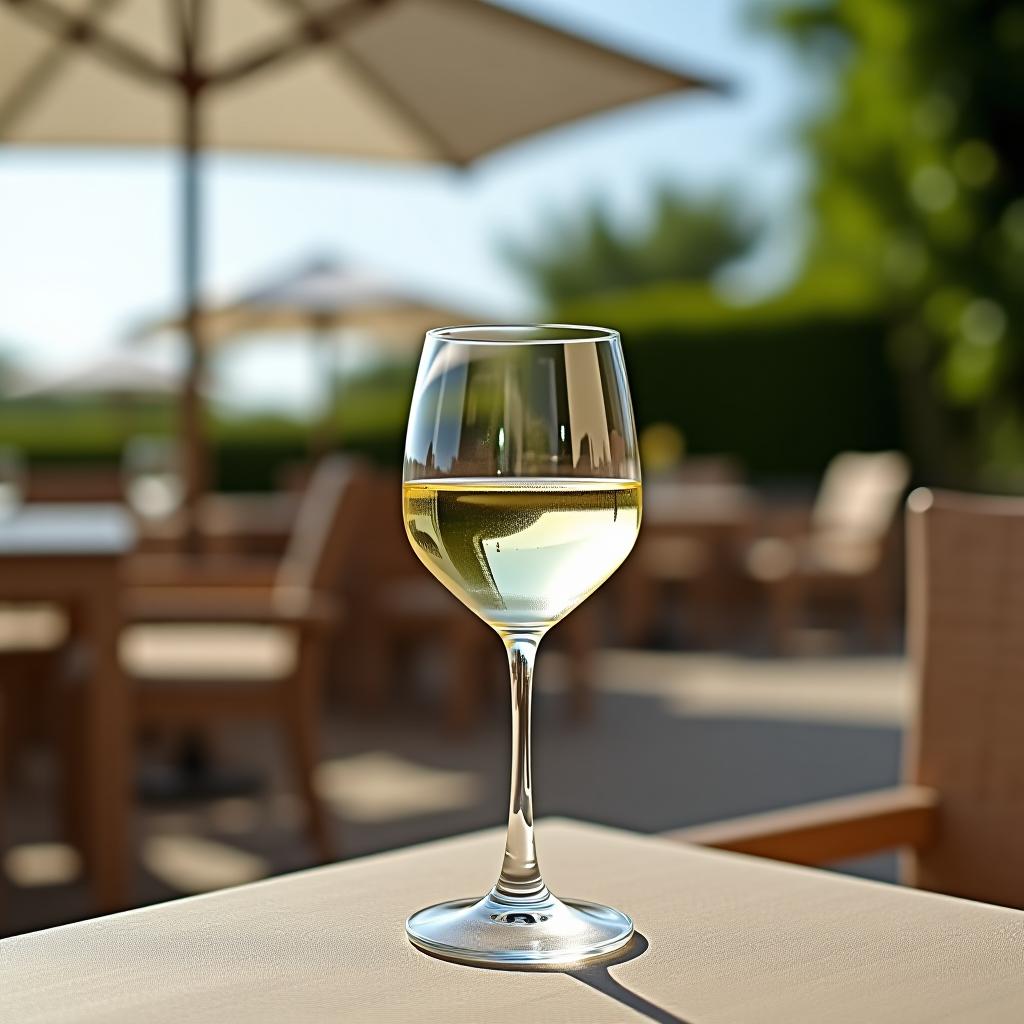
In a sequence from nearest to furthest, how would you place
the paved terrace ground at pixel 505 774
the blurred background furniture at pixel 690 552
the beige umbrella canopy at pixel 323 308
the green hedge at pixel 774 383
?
1. the paved terrace ground at pixel 505 774
2. the blurred background furniture at pixel 690 552
3. the beige umbrella canopy at pixel 323 308
4. the green hedge at pixel 774 383

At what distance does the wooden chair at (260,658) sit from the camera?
11.3 feet

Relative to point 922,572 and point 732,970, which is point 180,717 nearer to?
point 922,572

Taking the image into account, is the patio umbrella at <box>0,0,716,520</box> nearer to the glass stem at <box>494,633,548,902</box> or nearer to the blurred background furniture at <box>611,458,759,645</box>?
the blurred background furniture at <box>611,458,759,645</box>

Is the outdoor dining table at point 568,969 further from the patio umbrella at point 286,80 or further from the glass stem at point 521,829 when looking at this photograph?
the patio umbrella at point 286,80

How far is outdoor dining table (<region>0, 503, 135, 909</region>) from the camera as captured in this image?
277 centimetres

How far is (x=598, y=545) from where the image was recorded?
0.70 m

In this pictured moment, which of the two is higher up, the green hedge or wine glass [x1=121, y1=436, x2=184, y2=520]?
the green hedge

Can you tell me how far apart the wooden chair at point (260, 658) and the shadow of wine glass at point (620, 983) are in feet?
9.19

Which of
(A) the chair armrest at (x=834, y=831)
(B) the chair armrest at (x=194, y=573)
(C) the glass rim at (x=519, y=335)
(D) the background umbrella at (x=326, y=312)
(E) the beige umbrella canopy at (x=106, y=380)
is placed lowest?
(B) the chair armrest at (x=194, y=573)

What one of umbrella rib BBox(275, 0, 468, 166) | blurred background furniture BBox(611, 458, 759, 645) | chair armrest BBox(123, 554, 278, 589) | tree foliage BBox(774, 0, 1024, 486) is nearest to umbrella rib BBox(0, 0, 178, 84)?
umbrella rib BBox(275, 0, 468, 166)

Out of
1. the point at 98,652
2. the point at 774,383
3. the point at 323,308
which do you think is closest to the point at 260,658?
the point at 98,652

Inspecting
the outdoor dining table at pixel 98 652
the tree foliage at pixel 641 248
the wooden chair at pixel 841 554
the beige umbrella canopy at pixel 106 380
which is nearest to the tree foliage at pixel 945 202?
the wooden chair at pixel 841 554

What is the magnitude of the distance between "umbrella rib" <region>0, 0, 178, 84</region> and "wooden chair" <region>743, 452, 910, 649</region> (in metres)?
4.80

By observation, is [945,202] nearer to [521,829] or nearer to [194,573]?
[194,573]
